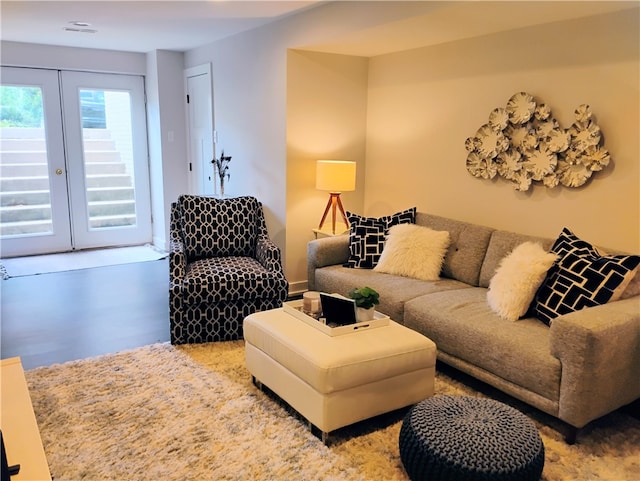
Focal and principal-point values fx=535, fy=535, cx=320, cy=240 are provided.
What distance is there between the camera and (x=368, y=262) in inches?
155

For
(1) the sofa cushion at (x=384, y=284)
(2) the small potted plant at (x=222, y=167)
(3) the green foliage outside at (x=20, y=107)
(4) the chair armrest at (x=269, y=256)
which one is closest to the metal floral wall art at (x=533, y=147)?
(1) the sofa cushion at (x=384, y=284)

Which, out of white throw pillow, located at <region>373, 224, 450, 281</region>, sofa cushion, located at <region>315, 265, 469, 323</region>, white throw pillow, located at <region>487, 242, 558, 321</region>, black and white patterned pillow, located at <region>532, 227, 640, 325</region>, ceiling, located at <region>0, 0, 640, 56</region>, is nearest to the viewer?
black and white patterned pillow, located at <region>532, 227, 640, 325</region>

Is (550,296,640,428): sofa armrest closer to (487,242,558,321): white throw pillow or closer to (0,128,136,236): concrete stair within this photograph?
(487,242,558,321): white throw pillow

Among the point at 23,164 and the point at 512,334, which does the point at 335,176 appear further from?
the point at 23,164

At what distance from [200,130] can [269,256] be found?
2.67m

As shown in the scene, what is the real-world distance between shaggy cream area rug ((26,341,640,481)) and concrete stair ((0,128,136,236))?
11.3ft

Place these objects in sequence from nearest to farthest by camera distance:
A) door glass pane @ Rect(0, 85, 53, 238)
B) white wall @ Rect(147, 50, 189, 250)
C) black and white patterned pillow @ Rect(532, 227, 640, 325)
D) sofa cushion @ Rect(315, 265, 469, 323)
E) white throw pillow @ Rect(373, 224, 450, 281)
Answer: black and white patterned pillow @ Rect(532, 227, 640, 325)
sofa cushion @ Rect(315, 265, 469, 323)
white throw pillow @ Rect(373, 224, 450, 281)
door glass pane @ Rect(0, 85, 53, 238)
white wall @ Rect(147, 50, 189, 250)

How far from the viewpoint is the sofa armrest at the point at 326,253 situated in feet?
13.2

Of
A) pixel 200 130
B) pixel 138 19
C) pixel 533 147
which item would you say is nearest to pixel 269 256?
pixel 533 147

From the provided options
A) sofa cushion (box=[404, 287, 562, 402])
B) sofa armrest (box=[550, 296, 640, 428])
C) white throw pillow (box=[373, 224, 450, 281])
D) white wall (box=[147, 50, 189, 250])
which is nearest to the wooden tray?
sofa cushion (box=[404, 287, 562, 402])

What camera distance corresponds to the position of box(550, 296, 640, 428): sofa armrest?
230 centimetres

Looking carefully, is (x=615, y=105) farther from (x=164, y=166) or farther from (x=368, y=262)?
(x=164, y=166)

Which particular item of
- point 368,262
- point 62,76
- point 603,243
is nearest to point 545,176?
point 603,243

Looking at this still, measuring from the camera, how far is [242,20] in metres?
4.38
